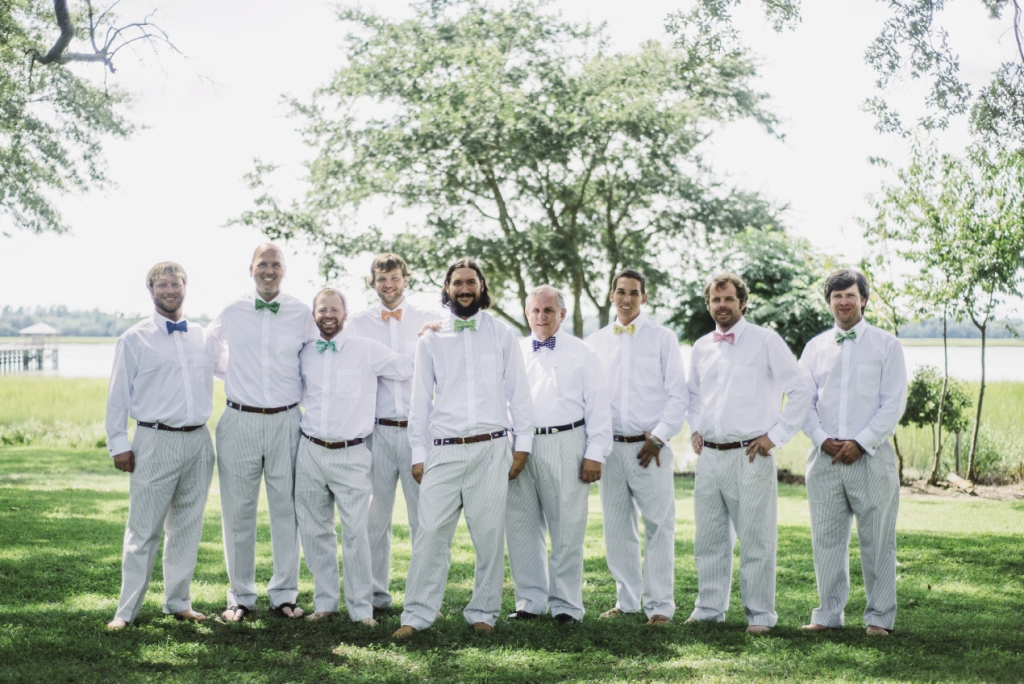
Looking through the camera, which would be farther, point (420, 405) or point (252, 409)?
point (252, 409)

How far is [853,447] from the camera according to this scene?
5266mm

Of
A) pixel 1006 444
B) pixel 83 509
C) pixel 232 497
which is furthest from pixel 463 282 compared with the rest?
pixel 1006 444

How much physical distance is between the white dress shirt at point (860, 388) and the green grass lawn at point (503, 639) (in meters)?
1.23

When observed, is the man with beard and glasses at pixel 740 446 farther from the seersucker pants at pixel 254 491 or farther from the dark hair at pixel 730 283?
the seersucker pants at pixel 254 491

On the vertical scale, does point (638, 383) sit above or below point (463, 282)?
below

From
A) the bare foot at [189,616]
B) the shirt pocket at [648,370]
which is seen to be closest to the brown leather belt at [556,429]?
the shirt pocket at [648,370]

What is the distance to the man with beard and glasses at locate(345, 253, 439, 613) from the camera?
5.90m

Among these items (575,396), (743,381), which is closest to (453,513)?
(575,396)

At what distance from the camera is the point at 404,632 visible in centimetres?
521

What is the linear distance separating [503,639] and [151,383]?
2.65 metres

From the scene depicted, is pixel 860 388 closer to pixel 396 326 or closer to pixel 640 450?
pixel 640 450

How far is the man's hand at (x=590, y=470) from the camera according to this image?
555cm

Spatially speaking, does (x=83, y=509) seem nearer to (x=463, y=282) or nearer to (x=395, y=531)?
(x=395, y=531)

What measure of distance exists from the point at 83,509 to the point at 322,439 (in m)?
5.82
